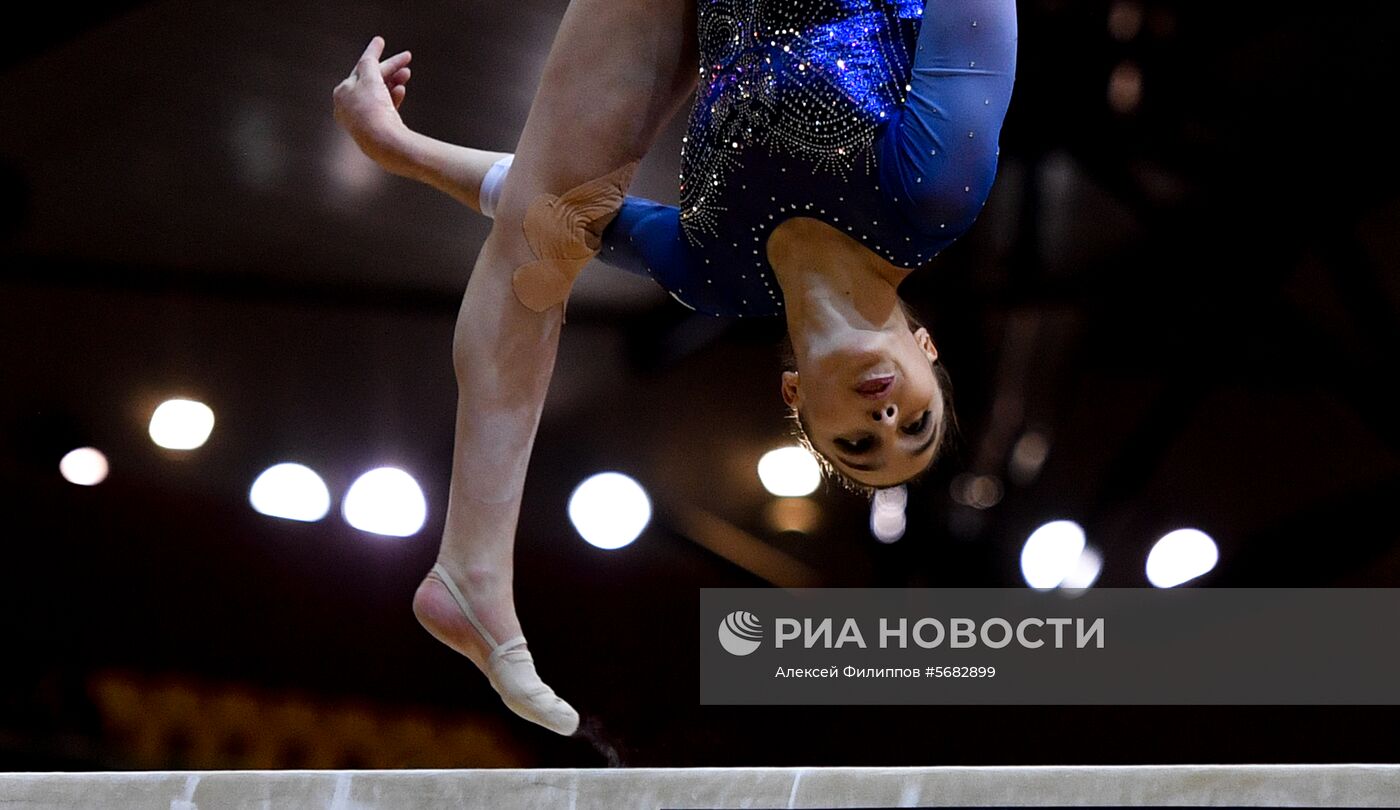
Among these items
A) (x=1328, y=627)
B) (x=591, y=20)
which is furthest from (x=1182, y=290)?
(x=591, y=20)

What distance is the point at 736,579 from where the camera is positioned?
227cm

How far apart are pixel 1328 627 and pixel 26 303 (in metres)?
2.21

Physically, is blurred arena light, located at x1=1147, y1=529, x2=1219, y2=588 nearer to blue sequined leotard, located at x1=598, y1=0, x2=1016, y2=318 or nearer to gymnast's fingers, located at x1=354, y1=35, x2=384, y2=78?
blue sequined leotard, located at x1=598, y1=0, x2=1016, y2=318

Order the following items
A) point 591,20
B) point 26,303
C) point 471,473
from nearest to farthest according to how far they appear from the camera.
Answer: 1. point 591,20
2. point 471,473
3. point 26,303

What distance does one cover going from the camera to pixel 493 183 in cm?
198

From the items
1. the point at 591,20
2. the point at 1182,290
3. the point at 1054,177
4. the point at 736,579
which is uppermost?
the point at 591,20

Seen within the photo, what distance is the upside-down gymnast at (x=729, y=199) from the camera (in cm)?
161

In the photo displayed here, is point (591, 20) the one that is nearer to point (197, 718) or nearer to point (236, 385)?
point (236, 385)

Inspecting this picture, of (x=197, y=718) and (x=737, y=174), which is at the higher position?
(x=737, y=174)

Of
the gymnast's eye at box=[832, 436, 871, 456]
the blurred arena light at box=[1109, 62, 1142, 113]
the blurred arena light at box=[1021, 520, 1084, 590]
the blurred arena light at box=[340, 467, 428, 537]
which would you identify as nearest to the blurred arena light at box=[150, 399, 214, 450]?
the blurred arena light at box=[340, 467, 428, 537]

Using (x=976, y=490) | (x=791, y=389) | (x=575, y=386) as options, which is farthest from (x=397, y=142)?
(x=976, y=490)

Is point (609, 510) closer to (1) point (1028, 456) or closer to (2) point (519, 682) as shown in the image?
(2) point (519, 682)

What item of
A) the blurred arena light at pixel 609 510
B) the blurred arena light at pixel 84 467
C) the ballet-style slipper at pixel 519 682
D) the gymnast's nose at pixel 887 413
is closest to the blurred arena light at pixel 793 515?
the blurred arena light at pixel 609 510

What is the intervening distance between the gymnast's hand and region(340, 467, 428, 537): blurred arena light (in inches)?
19.6
